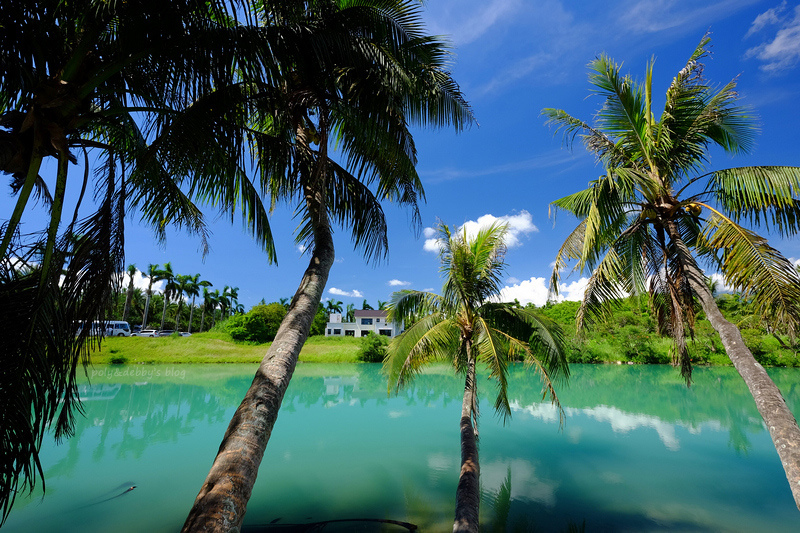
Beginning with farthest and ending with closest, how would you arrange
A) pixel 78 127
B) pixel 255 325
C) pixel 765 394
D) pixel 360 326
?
pixel 360 326, pixel 255 325, pixel 765 394, pixel 78 127

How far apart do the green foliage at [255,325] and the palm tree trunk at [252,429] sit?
33.1m

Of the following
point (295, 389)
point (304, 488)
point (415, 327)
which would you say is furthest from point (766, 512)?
point (295, 389)

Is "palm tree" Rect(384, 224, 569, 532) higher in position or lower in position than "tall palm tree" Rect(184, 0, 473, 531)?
lower

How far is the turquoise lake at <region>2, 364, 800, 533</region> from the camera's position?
652cm

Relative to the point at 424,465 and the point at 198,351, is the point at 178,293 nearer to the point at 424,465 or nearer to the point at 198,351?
the point at 198,351

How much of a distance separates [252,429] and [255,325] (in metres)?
35.2

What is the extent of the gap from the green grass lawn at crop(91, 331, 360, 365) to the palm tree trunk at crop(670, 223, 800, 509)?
27812 millimetres

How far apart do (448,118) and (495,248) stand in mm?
3673

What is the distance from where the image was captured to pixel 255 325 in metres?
34.8

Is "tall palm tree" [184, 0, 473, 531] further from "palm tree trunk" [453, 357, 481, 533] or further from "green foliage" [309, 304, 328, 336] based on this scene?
"green foliage" [309, 304, 328, 336]

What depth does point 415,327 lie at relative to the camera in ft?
24.2

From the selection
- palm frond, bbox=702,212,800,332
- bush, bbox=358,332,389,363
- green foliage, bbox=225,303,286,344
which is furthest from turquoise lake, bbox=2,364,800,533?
green foliage, bbox=225,303,286,344

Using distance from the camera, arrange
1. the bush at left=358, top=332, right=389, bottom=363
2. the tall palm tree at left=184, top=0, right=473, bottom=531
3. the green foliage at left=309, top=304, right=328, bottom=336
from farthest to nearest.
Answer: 1. the green foliage at left=309, top=304, right=328, bottom=336
2. the bush at left=358, top=332, right=389, bottom=363
3. the tall palm tree at left=184, top=0, right=473, bottom=531

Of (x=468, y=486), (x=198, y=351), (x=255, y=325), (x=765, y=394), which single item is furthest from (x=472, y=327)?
(x=255, y=325)
